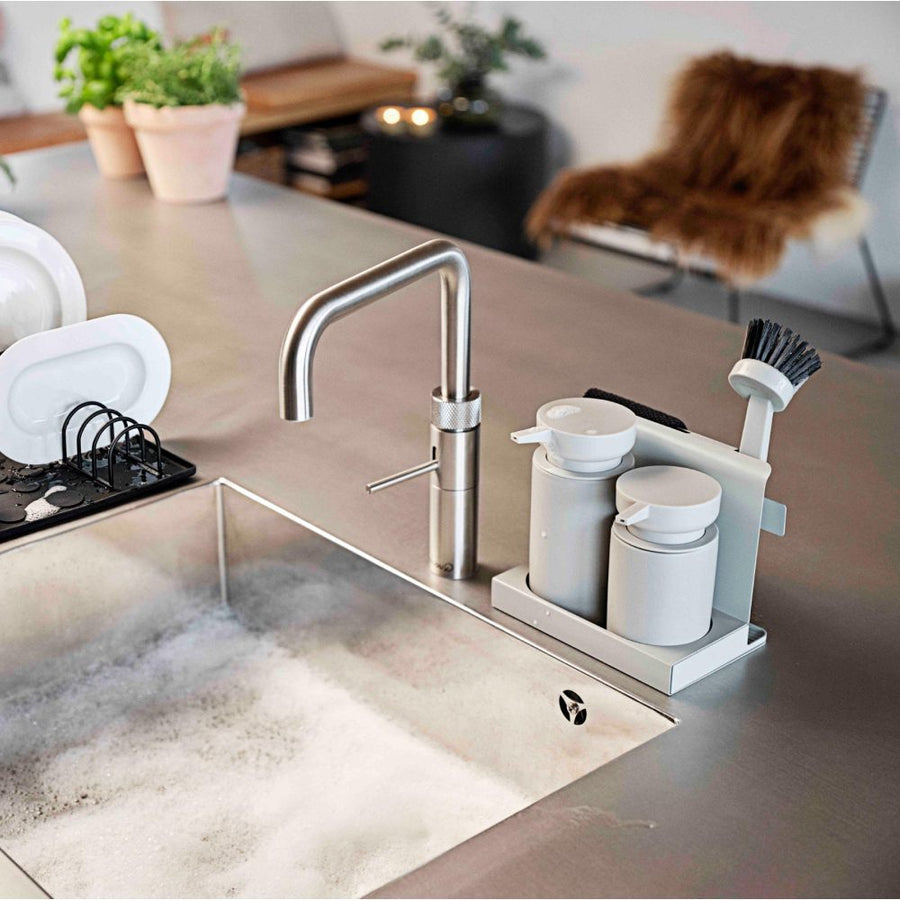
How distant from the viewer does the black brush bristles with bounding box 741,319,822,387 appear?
1008 millimetres

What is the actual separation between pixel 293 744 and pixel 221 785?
8cm

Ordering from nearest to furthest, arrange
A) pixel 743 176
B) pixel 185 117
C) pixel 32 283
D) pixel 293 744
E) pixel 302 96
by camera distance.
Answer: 1. pixel 293 744
2. pixel 32 283
3. pixel 185 117
4. pixel 743 176
5. pixel 302 96

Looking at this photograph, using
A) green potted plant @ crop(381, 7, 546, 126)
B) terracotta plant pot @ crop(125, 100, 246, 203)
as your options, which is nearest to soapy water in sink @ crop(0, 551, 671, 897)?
terracotta plant pot @ crop(125, 100, 246, 203)

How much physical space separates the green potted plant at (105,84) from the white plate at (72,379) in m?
1.15

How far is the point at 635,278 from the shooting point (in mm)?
4410

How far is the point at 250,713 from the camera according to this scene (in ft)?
4.05

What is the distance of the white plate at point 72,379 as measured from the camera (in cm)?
130

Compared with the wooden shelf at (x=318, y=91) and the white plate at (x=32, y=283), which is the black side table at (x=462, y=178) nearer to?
the wooden shelf at (x=318, y=91)

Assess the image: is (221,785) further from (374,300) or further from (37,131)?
(37,131)

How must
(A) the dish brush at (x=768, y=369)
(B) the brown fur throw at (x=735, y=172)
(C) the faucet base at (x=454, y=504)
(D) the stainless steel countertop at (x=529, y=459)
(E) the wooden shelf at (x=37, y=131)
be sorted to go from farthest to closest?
(E) the wooden shelf at (x=37, y=131), (B) the brown fur throw at (x=735, y=172), (C) the faucet base at (x=454, y=504), (A) the dish brush at (x=768, y=369), (D) the stainless steel countertop at (x=529, y=459)

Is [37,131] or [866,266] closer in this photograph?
[866,266]

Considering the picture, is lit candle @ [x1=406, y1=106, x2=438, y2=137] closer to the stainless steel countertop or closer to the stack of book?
the stack of book

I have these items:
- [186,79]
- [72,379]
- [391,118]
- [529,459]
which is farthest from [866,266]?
[72,379]

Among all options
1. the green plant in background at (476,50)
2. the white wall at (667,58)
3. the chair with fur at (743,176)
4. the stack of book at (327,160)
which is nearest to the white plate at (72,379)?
the chair with fur at (743,176)
